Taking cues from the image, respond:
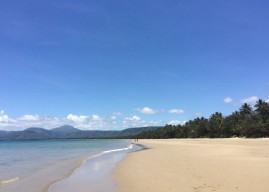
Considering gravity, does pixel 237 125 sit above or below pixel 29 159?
above

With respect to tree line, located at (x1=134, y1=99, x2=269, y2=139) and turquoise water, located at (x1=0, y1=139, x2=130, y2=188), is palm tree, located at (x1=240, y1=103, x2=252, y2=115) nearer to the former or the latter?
tree line, located at (x1=134, y1=99, x2=269, y2=139)

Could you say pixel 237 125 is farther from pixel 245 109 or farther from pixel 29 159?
pixel 29 159

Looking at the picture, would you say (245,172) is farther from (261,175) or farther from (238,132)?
(238,132)

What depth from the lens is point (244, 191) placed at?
11641 mm

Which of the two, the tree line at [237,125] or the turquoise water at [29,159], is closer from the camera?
the turquoise water at [29,159]

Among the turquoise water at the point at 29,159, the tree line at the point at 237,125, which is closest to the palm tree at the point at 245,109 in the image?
the tree line at the point at 237,125

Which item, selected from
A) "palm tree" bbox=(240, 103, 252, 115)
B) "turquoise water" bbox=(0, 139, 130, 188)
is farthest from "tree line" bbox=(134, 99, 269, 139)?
"turquoise water" bbox=(0, 139, 130, 188)

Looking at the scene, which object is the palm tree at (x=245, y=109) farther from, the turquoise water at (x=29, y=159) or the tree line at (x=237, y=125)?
the turquoise water at (x=29, y=159)

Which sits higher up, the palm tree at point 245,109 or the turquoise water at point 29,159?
the palm tree at point 245,109

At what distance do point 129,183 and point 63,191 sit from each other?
313cm

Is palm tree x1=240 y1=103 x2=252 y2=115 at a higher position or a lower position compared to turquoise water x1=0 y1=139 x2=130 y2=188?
higher

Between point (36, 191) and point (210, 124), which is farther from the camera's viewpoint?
point (210, 124)

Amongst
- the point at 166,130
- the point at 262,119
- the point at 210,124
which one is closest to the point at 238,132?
the point at 262,119

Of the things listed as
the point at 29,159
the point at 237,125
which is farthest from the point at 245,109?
the point at 29,159
